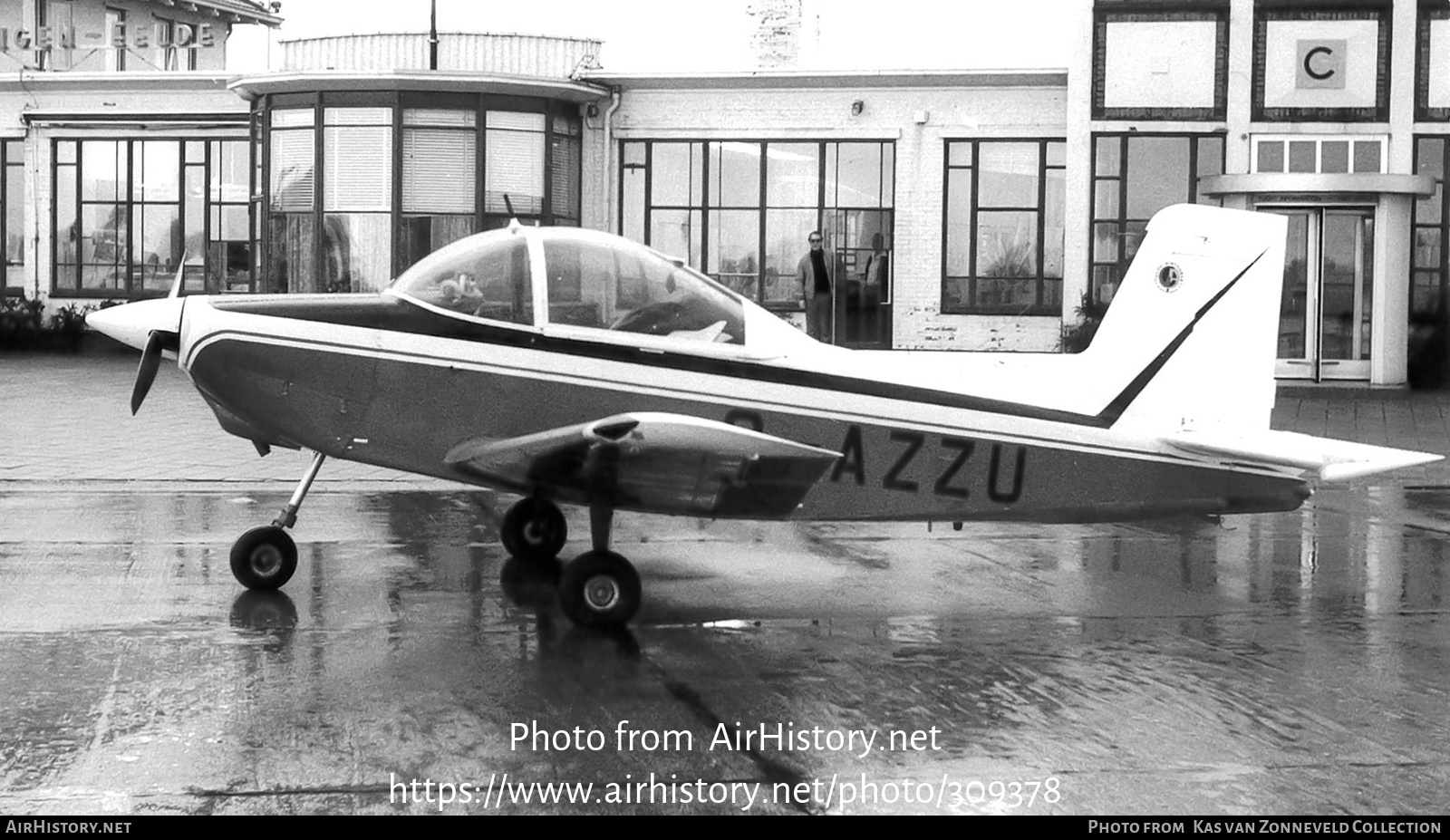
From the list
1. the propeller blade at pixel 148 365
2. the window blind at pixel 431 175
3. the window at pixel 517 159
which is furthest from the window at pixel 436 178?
the propeller blade at pixel 148 365

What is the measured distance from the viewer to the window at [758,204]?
29.0 meters

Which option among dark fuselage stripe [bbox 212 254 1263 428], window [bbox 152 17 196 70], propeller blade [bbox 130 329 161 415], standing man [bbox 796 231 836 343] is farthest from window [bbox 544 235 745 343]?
window [bbox 152 17 196 70]

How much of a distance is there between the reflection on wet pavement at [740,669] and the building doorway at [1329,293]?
45.6 ft

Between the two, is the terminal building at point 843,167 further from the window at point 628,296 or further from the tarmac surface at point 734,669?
the window at point 628,296

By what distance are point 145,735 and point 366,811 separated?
47.7 inches

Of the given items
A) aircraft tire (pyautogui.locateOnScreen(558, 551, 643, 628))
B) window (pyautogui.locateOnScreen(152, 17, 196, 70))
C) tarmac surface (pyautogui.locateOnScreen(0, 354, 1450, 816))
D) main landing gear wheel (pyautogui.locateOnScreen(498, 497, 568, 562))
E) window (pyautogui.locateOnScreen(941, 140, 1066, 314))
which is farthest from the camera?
window (pyautogui.locateOnScreen(152, 17, 196, 70))

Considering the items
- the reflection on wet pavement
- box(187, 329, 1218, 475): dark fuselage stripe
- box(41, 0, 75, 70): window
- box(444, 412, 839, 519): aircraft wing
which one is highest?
box(41, 0, 75, 70): window

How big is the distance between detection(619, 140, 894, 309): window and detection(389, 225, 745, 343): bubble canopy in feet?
68.1

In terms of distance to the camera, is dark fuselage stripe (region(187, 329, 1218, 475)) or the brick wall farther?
the brick wall

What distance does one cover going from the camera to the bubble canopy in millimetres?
8234

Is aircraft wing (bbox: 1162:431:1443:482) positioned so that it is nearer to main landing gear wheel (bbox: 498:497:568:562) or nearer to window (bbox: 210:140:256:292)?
main landing gear wheel (bbox: 498:497:568:562)

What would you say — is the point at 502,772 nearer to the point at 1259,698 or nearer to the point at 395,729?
the point at 395,729

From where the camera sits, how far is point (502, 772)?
5.56m

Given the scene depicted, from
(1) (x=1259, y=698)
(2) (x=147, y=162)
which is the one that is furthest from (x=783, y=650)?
(2) (x=147, y=162)
